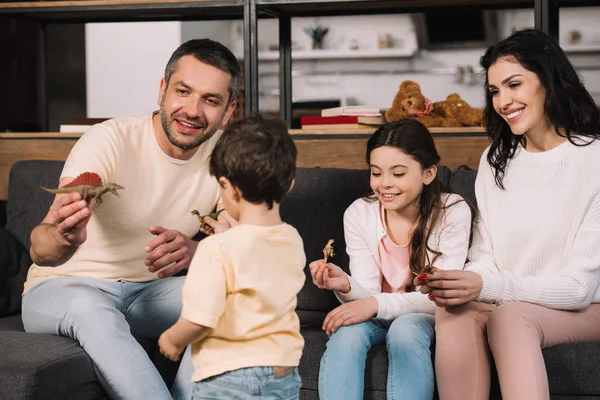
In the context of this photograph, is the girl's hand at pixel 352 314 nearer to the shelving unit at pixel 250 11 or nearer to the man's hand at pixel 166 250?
the man's hand at pixel 166 250

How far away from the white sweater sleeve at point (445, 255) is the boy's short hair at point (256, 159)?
0.66 metres

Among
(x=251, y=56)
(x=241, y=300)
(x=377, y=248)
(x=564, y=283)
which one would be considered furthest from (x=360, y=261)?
(x=251, y=56)

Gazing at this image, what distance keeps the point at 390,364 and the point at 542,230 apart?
0.52 m

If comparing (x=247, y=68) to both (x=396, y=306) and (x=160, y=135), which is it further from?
(x=396, y=306)

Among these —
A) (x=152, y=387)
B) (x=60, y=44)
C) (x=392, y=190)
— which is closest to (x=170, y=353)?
(x=152, y=387)

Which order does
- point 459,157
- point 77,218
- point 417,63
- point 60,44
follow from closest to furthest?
point 77,218
point 459,157
point 60,44
point 417,63

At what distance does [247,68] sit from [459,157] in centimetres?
80

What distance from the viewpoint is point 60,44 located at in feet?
16.5

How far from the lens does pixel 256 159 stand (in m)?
1.43

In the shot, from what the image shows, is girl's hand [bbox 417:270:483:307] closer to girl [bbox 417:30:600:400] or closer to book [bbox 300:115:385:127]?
girl [bbox 417:30:600:400]

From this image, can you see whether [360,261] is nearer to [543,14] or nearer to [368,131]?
[368,131]

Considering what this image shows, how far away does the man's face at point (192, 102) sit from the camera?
2.06 meters

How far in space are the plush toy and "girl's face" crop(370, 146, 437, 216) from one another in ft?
2.04

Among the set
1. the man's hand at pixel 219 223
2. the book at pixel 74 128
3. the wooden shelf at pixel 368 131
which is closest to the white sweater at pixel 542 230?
the wooden shelf at pixel 368 131
